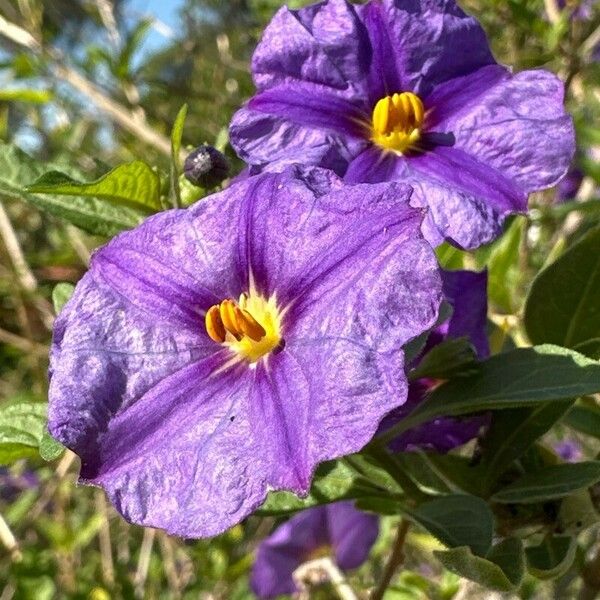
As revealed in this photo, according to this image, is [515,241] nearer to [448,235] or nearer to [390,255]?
[448,235]

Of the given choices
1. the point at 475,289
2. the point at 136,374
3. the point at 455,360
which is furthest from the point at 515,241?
the point at 136,374

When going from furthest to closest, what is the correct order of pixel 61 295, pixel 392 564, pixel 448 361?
1. pixel 392 564
2. pixel 61 295
3. pixel 448 361

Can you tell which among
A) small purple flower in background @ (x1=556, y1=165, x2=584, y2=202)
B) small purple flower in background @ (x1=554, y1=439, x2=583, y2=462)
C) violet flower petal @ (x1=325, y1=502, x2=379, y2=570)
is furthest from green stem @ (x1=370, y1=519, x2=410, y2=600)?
small purple flower in background @ (x1=554, y1=439, x2=583, y2=462)

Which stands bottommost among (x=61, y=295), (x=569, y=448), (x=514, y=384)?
(x=569, y=448)

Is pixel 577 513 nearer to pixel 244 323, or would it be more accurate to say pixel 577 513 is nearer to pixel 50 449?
pixel 244 323

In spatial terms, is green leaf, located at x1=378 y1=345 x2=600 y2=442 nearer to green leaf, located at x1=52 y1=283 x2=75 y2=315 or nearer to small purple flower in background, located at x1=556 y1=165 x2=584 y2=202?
green leaf, located at x1=52 y1=283 x2=75 y2=315

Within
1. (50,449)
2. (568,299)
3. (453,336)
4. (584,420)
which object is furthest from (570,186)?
(50,449)
